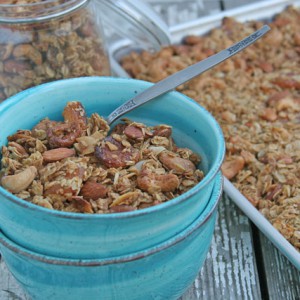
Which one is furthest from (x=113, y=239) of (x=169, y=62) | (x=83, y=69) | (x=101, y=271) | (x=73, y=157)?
(x=169, y=62)

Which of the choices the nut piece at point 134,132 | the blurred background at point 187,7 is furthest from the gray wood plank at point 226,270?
the blurred background at point 187,7

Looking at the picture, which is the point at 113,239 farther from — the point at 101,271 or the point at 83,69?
the point at 83,69

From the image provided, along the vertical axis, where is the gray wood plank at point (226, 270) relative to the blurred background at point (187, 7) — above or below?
below

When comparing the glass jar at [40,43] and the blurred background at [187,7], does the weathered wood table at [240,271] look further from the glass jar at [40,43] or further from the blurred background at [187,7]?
the blurred background at [187,7]

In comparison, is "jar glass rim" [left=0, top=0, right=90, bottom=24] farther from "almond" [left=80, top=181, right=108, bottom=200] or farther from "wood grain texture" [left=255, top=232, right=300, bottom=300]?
"wood grain texture" [left=255, top=232, right=300, bottom=300]

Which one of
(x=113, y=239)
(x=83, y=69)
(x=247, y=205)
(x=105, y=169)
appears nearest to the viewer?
(x=113, y=239)

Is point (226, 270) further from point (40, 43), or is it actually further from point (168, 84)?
point (40, 43)

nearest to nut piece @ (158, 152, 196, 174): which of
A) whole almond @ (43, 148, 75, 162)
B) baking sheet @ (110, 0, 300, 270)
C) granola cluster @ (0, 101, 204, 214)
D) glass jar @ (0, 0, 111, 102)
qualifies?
granola cluster @ (0, 101, 204, 214)
